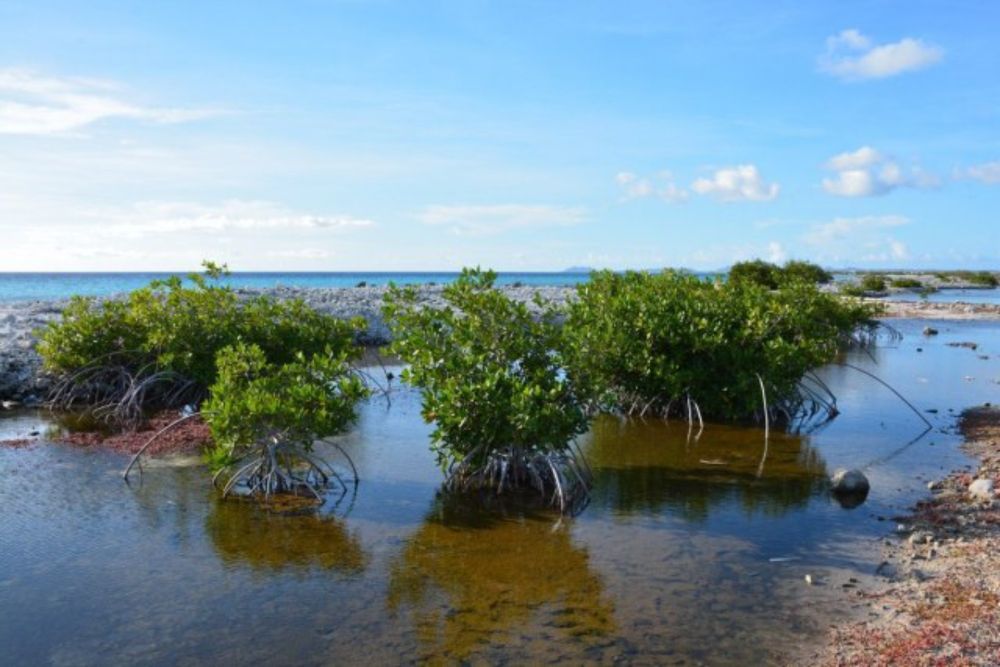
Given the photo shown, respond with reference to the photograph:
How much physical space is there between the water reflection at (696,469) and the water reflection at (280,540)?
12.0ft

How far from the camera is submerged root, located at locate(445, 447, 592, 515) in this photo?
37.2 feet

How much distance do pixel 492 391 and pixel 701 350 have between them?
6756 millimetres

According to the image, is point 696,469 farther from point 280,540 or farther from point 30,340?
point 30,340

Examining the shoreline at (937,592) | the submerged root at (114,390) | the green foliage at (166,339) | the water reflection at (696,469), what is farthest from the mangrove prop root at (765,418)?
the submerged root at (114,390)

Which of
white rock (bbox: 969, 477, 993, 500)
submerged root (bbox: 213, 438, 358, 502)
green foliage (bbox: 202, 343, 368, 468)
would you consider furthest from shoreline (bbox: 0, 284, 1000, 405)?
white rock (bbox: 969, 477, 993, 500)

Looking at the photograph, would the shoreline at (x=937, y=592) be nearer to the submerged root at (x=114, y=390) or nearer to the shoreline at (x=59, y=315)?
the shoreline at (x=59, y=315)

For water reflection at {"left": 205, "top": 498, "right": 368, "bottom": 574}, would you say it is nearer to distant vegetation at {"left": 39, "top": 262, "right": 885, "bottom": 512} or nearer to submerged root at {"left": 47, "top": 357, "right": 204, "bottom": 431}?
distant vegetation at {"left": 39, "top": 262, "right": 885, "bottom": 512}

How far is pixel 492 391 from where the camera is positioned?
11.0 meters

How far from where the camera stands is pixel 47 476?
1216cm

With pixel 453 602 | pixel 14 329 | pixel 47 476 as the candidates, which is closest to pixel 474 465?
pixel 453 602

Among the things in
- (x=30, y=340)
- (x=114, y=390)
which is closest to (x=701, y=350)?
(x=114, y=390)

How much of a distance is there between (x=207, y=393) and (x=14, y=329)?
814 cm

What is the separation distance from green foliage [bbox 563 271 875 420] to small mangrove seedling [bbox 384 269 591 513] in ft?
10.4

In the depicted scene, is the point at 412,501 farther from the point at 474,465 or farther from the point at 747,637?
the point at 747,637
